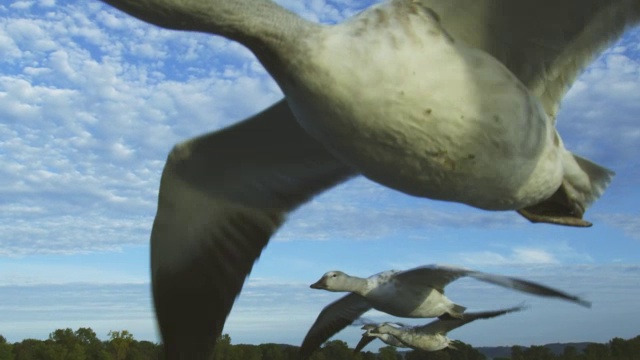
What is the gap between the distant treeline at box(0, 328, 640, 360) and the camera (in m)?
46.0

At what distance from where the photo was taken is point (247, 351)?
49062 millimetres

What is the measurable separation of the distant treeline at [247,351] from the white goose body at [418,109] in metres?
41.0

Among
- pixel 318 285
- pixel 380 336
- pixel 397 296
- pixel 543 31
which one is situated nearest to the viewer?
pixel 543 31

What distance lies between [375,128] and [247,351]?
47.8 metres

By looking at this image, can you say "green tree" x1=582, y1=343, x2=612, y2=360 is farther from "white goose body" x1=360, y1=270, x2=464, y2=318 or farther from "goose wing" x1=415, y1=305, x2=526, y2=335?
"white goose body" x1=360, y1=270, x2=464, y2=318

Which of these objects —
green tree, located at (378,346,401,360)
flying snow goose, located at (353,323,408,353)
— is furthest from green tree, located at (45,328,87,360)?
flying snow goose, located at (353,323,408,353)

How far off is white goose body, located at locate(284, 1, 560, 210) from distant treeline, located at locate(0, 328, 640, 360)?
41.0 m

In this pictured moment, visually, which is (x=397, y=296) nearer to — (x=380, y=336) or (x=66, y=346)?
(x=380, y=336)

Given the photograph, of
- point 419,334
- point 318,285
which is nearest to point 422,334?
point 419,334

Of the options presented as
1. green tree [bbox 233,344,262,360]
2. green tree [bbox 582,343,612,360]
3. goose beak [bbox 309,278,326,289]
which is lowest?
goose beak [bbox 309,278,326,289]

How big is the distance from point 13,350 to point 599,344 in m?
35.9

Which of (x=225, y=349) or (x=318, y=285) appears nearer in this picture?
(x=318, y=285)

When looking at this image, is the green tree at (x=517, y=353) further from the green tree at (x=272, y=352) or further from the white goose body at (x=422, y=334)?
the white goose body at (x=422, y=334)

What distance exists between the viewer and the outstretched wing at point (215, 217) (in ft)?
14.0
